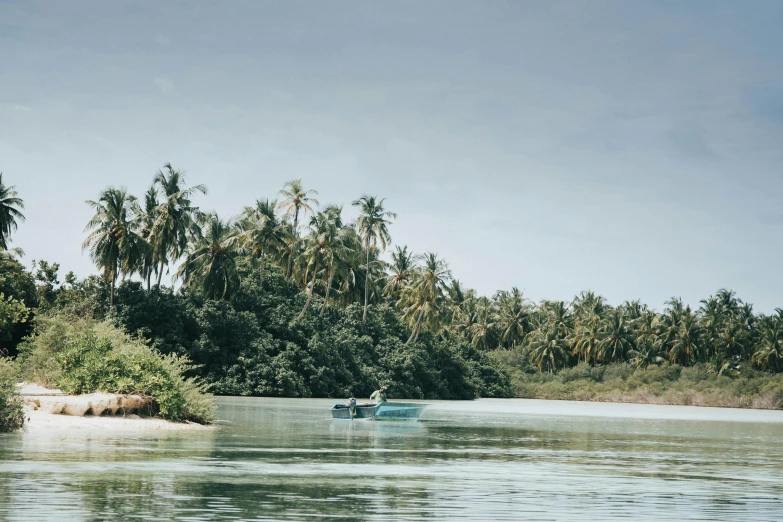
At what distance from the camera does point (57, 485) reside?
15.8 metres

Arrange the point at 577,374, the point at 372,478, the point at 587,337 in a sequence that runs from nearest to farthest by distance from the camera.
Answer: the point at 372,478
the point at 577,374
the point at 587,337

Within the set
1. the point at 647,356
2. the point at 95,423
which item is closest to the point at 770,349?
the point at 647,356

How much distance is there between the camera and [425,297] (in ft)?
308

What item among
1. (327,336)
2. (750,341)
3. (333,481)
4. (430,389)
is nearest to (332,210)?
(327,336)

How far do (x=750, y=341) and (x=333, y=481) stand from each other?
360ft

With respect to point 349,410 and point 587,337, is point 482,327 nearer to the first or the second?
point 587,337

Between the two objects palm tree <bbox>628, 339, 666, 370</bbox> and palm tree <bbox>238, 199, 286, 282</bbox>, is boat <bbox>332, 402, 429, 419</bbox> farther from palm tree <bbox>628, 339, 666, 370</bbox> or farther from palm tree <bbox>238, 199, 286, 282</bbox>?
palm tree <bbox>628, 339, 666, 370</bbox>

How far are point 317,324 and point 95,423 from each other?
54017 mm

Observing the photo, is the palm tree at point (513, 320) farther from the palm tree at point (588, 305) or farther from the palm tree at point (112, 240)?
the palm tree at point (112, 240)

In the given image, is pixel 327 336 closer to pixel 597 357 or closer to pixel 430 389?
pixel 430 389

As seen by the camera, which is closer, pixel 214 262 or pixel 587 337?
pixel 214 262

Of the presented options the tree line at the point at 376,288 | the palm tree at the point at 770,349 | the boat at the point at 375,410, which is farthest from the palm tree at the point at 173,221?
the palm tree at the point at 770,349

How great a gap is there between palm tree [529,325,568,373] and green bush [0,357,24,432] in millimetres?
101061

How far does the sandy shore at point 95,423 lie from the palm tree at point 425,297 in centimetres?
6134
